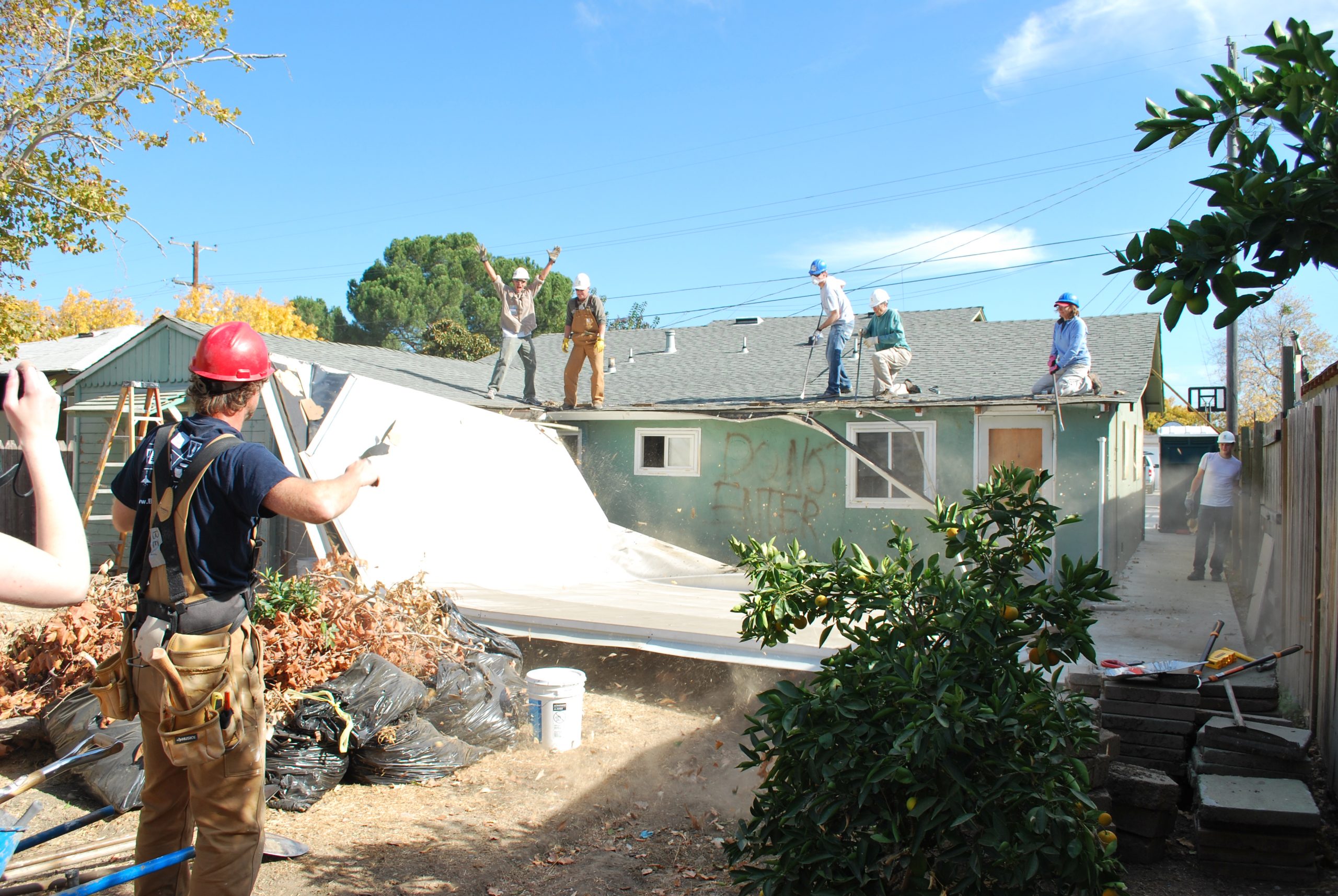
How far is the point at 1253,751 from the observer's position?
397 cm

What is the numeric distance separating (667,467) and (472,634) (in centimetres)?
647

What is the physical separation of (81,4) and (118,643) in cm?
1201

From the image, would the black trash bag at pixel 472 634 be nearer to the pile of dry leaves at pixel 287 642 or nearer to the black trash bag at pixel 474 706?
the pile of dry leaves at pixel 287 642

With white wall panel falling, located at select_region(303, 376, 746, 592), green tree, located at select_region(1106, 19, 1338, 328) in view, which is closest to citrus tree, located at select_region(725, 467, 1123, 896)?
green tree, located at select_region(1106, 19, 1338, 328)

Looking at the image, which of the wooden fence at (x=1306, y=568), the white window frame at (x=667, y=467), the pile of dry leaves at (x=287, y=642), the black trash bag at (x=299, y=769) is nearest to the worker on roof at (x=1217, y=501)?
the wooden fence at (x=1306, y=568)

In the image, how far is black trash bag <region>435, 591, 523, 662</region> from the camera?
18.9 ft

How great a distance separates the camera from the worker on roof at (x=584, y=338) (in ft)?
38.7

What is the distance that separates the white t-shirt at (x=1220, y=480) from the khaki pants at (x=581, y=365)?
7.95 m

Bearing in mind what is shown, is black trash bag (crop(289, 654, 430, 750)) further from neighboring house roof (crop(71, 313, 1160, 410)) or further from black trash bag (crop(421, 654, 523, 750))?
neighboring house roof (crop(71, 313, 1160, 410))

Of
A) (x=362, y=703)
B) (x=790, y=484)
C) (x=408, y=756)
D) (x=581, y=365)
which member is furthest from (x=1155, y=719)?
(x=581, y=365)

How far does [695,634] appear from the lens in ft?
18.9

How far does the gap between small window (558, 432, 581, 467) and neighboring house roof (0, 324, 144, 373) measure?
8.56m

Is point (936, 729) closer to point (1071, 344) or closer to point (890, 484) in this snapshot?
point (1071, 344)

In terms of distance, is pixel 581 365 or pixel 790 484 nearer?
pixel 790 484
